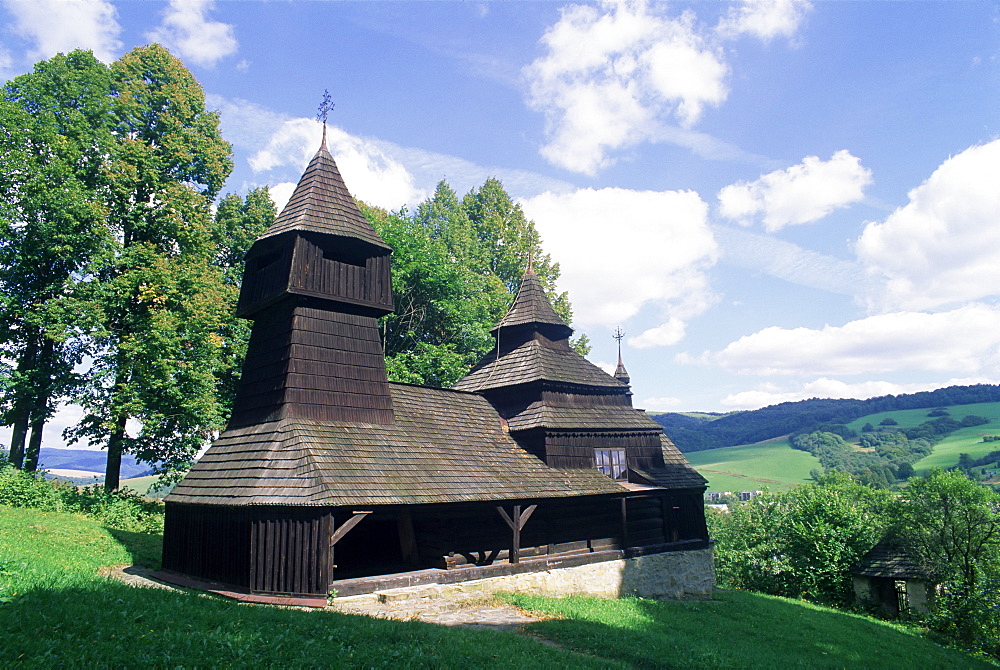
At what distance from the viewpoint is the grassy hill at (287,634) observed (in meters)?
6.47


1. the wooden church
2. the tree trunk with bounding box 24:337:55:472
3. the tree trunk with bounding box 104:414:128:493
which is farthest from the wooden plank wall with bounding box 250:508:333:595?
the tree trunk with bounding box 24:337:55:472

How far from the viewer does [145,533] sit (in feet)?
63.4

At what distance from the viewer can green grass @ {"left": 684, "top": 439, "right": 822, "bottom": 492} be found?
9406cm

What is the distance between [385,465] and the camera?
46.0 ft

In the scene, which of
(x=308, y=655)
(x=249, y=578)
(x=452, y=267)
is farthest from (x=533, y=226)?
(x=308, y=655)

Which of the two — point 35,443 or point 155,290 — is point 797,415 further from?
point 35,443

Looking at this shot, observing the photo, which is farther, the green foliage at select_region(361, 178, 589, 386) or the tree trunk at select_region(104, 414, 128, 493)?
the green foliage at select_region(361, 178, 589, 386)

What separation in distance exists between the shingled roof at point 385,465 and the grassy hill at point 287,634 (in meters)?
2.74

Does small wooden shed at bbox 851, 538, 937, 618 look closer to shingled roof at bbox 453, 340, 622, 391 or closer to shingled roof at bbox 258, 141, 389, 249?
shingled roof at bbox 453, 340, 622, 391

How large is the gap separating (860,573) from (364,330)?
2636 cm

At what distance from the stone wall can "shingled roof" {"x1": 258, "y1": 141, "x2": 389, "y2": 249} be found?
955 centimetres

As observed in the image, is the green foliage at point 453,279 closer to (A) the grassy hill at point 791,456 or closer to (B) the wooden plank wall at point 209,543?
(B) the wooden plank wall at point 209,543

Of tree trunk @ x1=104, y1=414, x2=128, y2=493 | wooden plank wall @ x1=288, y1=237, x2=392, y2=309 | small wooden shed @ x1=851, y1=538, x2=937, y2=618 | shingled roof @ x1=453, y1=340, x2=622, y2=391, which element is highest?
wooden plank wall @ x1=288, y1=237, x2=392, y2=309

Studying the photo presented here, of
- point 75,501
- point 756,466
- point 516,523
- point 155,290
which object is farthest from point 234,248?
point 756,466
